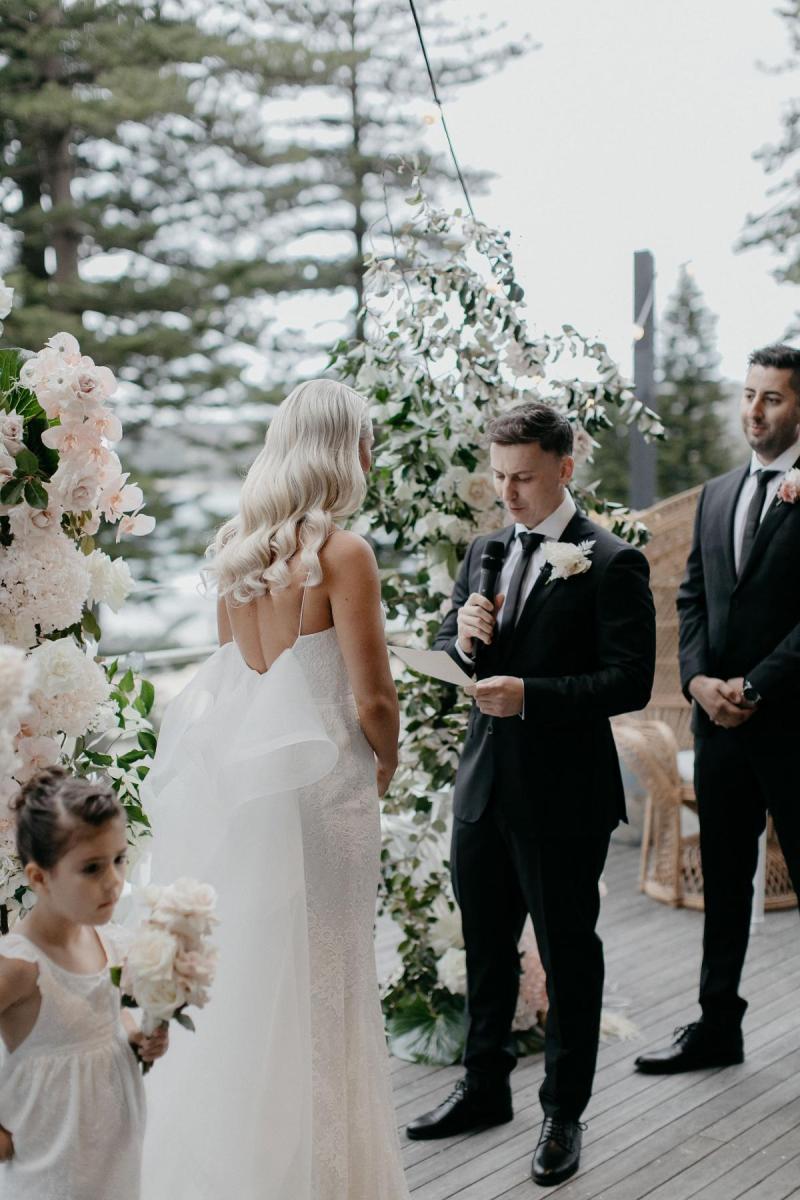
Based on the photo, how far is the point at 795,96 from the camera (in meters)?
6.88

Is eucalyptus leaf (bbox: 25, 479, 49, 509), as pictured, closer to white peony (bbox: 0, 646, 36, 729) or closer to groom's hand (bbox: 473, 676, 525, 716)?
white peony (bbox: 0, 646, 36, 729)

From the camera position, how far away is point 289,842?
7.41 feet

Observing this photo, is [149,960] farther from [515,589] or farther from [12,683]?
[515,589]

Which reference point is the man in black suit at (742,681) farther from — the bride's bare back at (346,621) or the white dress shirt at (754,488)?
the bride's bare back at (346,621)

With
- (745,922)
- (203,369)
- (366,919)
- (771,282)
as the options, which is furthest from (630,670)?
(203,369)

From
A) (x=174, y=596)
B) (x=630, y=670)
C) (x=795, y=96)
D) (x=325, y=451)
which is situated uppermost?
(x=795, y=96)

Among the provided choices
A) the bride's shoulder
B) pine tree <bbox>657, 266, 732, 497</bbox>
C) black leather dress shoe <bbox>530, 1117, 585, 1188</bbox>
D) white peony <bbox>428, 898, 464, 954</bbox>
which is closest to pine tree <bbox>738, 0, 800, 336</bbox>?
pine tree <bbox>657, 266, 732, 497</bbox>

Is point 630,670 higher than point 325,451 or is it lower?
lower

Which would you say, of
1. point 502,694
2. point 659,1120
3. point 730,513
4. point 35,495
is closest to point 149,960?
point 35,495

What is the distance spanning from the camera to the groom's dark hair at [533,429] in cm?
269

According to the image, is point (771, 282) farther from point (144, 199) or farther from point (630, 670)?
point (144, 199)

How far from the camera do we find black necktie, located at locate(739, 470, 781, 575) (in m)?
3.27

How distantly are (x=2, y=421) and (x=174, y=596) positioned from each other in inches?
369

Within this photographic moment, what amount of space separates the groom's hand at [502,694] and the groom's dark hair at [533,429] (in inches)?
19.6
